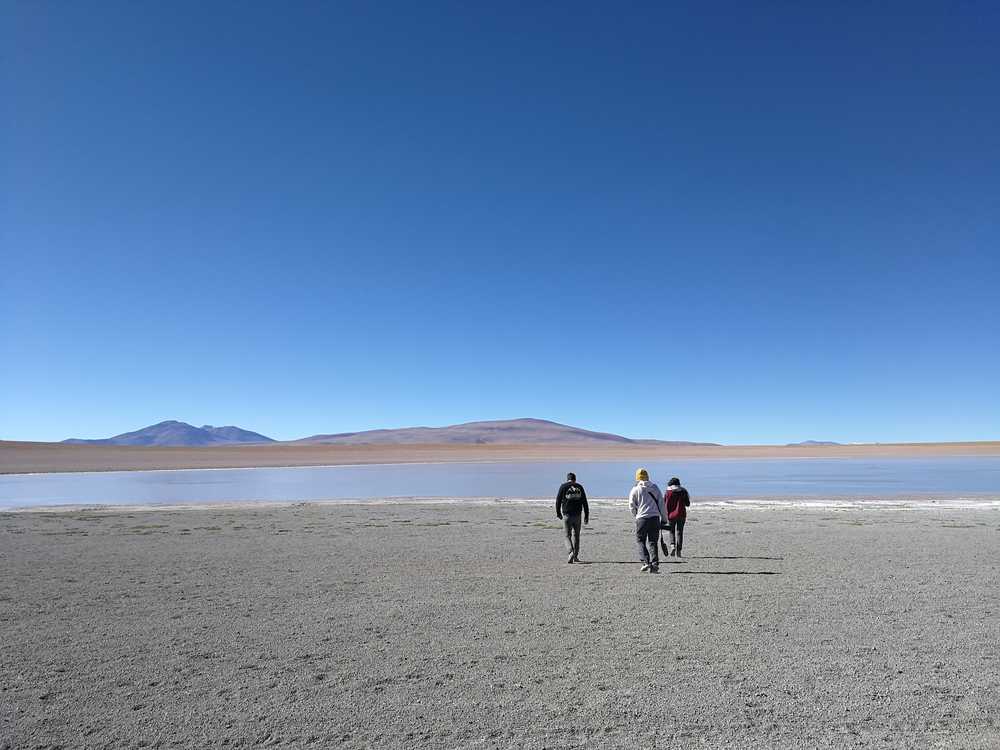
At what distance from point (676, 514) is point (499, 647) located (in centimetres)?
654

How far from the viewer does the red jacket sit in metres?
12.6

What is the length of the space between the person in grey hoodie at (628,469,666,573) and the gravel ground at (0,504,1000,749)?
323mm

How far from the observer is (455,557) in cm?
1238

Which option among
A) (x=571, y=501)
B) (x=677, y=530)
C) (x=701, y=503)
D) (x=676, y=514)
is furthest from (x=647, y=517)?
(x=701, y=503)

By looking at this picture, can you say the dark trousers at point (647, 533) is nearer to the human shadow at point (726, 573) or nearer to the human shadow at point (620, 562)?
the human shadow at point (726, 573)

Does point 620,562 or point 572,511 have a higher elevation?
point 572,511

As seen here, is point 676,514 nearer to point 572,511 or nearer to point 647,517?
point 647,517

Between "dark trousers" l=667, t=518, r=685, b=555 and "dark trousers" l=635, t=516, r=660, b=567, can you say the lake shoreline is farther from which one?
"dark trousers" l=635, t=516, r=660, b=567

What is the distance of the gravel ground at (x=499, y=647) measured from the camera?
4996mm

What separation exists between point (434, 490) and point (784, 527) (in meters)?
18.2

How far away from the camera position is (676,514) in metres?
12.6

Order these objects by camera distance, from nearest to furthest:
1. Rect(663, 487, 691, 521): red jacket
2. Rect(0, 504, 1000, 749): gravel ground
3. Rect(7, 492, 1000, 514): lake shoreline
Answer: Rect(0, 504, 1000, 749): gravel ground < Rect(663, 487, 691, 521): red jacket < Rect(7, 492, 1000, 514): lake shoreline

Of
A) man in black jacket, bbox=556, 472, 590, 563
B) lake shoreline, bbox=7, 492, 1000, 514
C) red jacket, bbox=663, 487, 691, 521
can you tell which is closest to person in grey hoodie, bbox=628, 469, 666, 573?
man in black jacket, bbox=556, 472, 590, 563

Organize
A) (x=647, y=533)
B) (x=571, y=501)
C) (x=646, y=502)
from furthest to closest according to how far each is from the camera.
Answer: (x=571, y=501), (x=646, y=502), (x=647, y=533)
